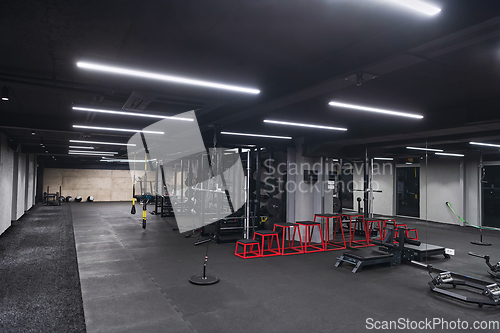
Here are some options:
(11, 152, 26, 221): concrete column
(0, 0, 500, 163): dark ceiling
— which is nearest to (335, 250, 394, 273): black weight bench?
(0, 0, 500, 163): dark ceiling

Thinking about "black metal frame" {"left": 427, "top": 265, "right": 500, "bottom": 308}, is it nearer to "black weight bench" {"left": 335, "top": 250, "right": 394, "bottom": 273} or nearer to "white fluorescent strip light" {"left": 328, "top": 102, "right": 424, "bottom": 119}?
"black weight bench" {"left": 335, "top": 250, "right": 394, "bottom": 273}

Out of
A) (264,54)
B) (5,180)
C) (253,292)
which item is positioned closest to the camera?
(264,54)

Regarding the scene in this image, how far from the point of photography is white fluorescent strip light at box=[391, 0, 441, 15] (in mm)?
1706

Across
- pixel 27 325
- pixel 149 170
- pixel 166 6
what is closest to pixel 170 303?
pixel 27 325

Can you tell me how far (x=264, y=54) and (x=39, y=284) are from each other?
397 cm

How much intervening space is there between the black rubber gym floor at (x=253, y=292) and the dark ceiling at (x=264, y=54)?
87.7 inches

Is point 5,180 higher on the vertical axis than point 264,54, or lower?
lower

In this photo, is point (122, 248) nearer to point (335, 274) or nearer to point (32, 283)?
point (32, 283)

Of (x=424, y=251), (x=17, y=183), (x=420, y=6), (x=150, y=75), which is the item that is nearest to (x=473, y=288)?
(x=424, y=251)

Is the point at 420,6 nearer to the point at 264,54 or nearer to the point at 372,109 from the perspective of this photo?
the point at 264,54

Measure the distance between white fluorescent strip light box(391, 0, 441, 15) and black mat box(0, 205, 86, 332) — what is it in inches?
137

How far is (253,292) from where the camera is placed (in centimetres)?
371

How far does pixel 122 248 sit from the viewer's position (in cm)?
606

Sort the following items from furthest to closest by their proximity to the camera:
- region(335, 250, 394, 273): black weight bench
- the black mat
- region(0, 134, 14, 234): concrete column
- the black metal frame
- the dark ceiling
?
region(0, 134, 14, 234): concrete column → region(335, 250, 394, 273): black weight bench → the black metal frame → the black mat → the dark ceiling
